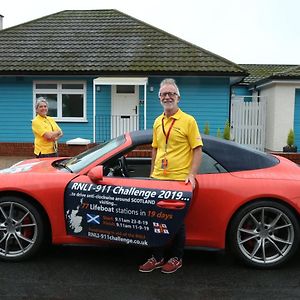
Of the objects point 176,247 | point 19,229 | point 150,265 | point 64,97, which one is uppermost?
point 64,97

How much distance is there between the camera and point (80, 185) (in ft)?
13.2

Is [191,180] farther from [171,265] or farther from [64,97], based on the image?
[64,97]

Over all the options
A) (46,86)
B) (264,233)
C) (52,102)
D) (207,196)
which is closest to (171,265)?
(207,196)

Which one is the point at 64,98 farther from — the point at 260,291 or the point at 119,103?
the point at 260,291

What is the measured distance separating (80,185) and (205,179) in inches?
46.9

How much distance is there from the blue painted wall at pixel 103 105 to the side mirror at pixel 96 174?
34.2ft

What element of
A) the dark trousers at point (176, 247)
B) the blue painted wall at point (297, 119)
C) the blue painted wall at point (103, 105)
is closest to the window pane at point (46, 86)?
the blue painted wall at point (103, 105)

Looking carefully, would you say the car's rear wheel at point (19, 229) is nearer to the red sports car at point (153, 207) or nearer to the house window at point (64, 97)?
the red sports car at point (153, 207)

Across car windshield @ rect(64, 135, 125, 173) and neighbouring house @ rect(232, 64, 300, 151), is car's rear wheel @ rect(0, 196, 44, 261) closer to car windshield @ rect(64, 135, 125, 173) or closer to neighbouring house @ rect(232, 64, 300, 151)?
car windshield @ rect(64, 135, 125, 173)

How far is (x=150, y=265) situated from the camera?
4.05 m

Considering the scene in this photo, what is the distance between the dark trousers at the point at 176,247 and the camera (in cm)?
395

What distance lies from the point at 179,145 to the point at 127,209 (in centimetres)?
76

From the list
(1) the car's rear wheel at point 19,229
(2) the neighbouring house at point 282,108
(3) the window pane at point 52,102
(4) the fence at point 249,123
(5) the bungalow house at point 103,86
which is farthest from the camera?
(4) the fence at point 249,123

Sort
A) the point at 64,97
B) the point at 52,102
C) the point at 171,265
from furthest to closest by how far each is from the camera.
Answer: the point at 52,102
the point at 64,97
the point at 171,265
